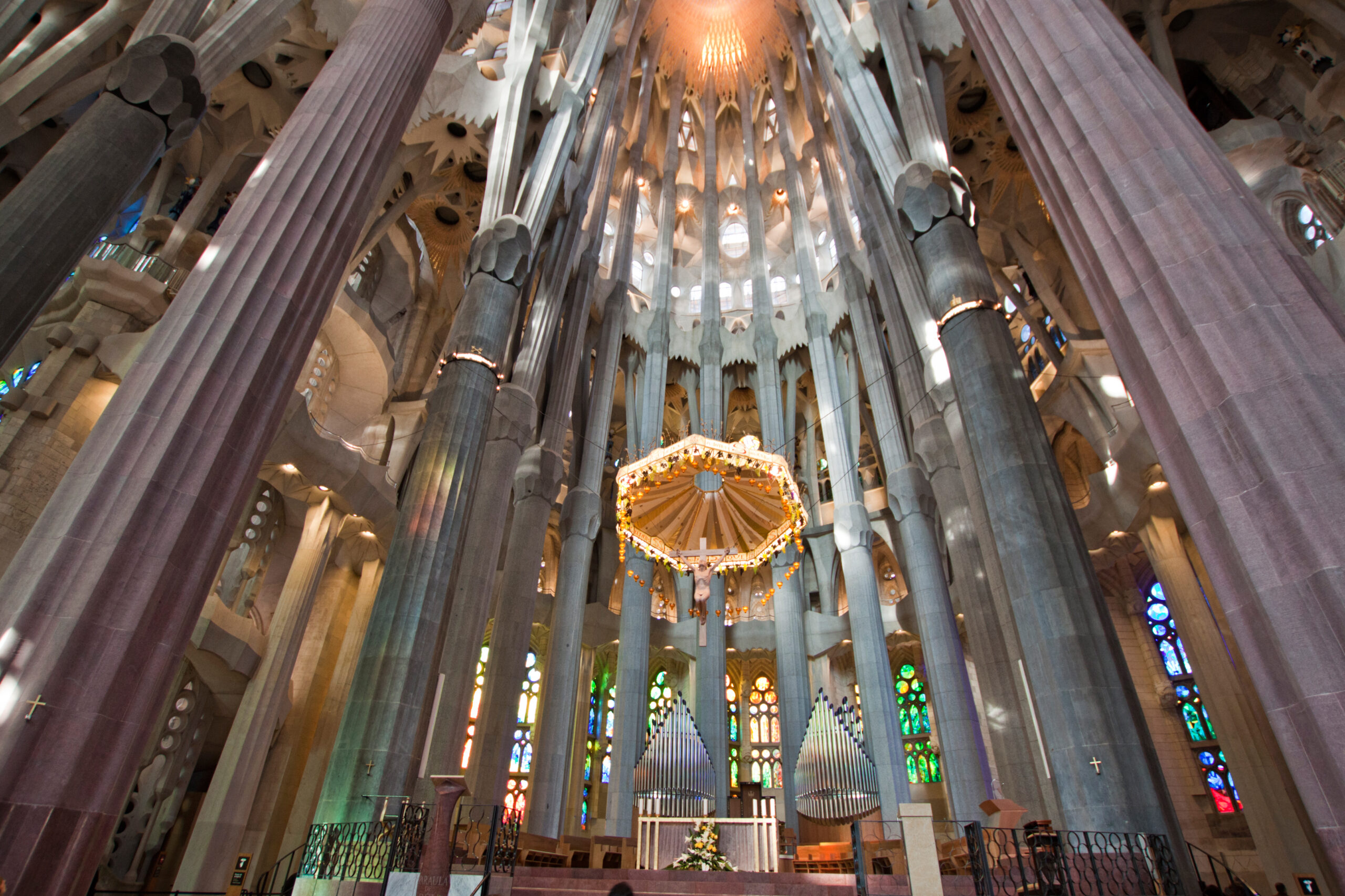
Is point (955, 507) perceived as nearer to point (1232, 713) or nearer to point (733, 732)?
point (1232, 713)

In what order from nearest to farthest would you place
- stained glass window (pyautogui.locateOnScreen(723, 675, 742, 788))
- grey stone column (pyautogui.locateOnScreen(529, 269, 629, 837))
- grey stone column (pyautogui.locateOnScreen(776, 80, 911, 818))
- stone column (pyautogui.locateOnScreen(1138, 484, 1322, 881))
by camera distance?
stone column (pyautogui.locateOnScreen(1138, 484, 1322, 881)) → grey stone column (pyautogui.locateOnScreen(529, 269, 629, 837)) → grey stone column (pyautogui.locateOnScreen(776, 80, 911, 818)) → stained glass window (pyautogui.locateOnScreen(723, 675, 742, 788))

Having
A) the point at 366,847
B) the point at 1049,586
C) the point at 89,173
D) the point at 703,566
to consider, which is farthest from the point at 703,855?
the point at 89,173

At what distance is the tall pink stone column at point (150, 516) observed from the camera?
3.76 meters

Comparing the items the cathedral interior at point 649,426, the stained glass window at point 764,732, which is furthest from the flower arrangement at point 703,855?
the stained glass window at point 764,732

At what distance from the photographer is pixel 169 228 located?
12.9 meters

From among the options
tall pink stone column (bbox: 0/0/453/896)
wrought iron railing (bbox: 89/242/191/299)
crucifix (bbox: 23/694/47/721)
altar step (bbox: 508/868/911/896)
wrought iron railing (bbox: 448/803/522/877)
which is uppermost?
wrought iron railing (bbox: 89/242/191/299)

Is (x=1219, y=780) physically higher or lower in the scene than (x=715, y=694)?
lower

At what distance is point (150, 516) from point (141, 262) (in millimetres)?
10219

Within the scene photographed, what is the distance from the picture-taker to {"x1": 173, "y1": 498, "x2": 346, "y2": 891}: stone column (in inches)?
451

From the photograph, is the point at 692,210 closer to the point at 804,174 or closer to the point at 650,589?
the point at 804,174

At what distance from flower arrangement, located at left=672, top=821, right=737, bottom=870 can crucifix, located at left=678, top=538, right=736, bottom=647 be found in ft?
12.1

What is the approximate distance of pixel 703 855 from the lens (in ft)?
30.2

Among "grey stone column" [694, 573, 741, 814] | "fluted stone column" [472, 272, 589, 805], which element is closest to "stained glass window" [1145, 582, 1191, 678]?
A: "grey stone column" [694, 573, 741, 814]

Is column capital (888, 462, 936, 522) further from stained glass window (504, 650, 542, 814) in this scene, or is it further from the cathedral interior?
stained glass window (504, 650, 542, 814)
